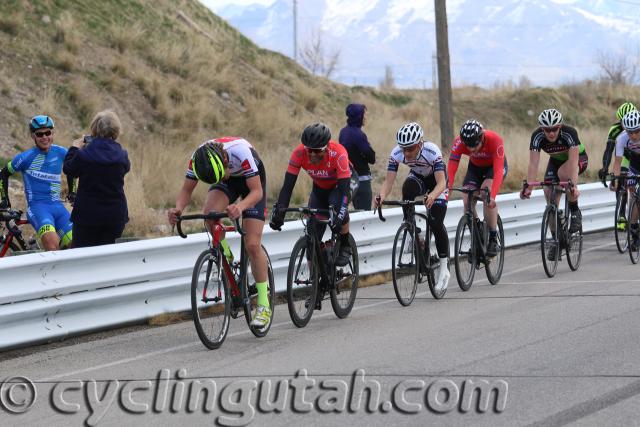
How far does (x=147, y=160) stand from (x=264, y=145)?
5.45 meters

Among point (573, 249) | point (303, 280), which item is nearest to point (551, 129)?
point (573, 249)

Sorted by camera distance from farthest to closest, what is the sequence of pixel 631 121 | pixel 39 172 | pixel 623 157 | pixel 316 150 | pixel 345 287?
pixel 623 157 < pixel 631 121 < pixel 39 172 < pixel 345 287 < pixel 316 150

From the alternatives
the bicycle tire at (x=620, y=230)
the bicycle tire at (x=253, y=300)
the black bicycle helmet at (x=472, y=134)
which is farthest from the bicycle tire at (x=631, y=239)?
the bicycle tire at (x=253, y=300)

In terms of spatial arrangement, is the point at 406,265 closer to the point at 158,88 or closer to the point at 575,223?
the point at 575,223

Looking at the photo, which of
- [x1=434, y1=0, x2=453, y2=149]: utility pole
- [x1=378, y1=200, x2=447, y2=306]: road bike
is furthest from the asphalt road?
[x1=434, y1=0, x2=453, y2=149]: utility pole

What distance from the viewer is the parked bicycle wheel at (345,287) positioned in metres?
10.5

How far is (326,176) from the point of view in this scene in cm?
1035

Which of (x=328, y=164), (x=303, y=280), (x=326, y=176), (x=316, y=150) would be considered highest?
(x=316, y=150)

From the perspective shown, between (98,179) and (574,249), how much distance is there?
6.20 metres

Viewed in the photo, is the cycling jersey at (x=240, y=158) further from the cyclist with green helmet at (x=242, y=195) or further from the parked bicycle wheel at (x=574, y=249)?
the parked bicycle wheel at (x=574, y=249)

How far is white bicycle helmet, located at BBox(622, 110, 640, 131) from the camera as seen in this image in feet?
46.9

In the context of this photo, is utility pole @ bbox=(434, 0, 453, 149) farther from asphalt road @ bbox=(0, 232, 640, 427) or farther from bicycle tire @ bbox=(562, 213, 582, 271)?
asphalt road @ bbox=(0, 232, 640, 427)

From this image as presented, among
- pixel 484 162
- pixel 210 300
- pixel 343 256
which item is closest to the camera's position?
pixel 210 300

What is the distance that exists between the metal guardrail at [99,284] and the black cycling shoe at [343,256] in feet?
3.55
